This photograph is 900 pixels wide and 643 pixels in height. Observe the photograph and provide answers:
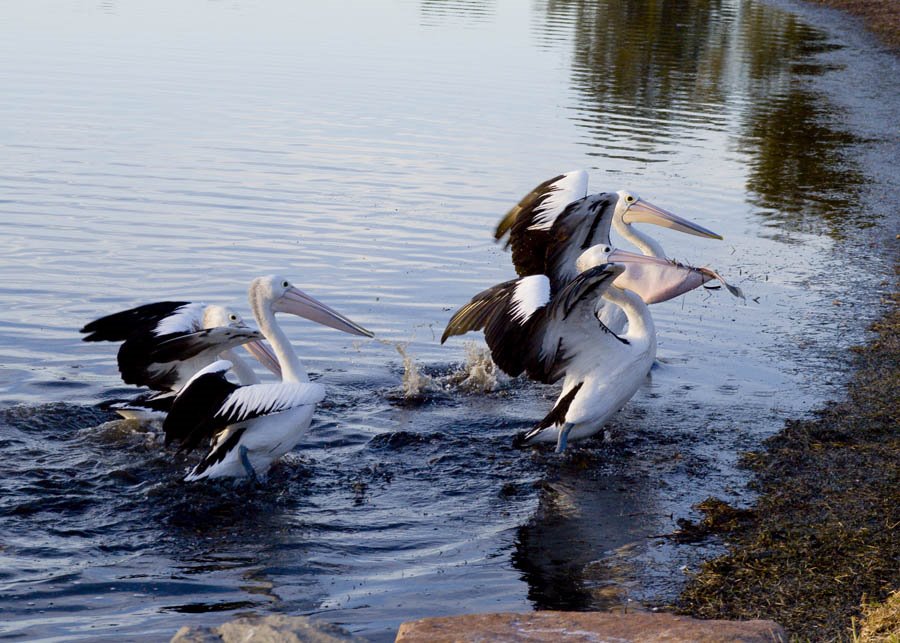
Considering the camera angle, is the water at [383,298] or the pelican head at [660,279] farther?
the pelican head at [660,279]

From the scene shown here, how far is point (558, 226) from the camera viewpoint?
6.74 metres

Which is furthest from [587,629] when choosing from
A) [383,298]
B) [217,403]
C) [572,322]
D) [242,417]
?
[383,298]

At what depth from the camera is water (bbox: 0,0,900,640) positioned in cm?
478

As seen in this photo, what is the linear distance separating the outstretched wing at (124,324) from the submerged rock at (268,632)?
262cm

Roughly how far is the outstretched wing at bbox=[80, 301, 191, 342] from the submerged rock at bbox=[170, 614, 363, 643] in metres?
2.62

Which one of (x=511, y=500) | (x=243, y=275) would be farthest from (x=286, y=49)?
(x=511, y=500)

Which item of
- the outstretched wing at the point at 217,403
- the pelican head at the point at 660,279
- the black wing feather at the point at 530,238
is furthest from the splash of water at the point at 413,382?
the outstretched wing at the point at 217,403

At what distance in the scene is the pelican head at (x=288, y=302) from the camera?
6.08 m

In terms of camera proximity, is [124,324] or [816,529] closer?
[816,529]

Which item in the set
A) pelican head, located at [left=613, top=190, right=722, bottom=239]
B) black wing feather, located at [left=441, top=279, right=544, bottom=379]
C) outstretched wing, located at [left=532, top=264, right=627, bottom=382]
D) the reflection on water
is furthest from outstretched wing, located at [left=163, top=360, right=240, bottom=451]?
the reflection on water

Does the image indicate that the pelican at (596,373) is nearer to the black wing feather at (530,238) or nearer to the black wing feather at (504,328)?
the black wing feather at (504,328)

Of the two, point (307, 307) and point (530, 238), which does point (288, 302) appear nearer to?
point (307, 307)

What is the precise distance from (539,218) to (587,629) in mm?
3825

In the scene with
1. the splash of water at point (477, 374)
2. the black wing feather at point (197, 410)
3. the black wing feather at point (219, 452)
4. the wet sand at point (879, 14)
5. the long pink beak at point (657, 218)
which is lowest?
the splash of water at point (477, 374)
